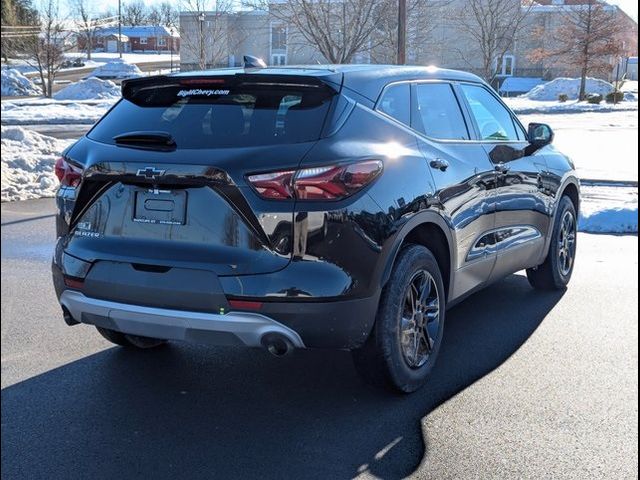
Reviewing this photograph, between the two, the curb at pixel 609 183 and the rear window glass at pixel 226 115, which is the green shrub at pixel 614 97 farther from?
the rear window glass at pixel 226 115

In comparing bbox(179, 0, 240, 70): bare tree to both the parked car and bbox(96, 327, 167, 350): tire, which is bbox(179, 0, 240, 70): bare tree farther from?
the parked car

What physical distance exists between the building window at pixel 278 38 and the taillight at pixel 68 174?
13642mm

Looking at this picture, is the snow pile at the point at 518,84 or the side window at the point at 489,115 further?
the snow pile at the point at 518,84

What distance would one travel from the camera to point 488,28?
1562 centimetres

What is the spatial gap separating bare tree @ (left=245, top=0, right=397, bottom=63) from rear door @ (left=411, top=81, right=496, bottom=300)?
11.3 metres

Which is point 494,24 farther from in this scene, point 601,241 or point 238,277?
point 238,277

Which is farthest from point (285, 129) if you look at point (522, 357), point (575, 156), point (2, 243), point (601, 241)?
point (575, 156)

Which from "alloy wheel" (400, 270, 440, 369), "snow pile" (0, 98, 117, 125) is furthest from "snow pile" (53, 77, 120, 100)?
"alloy wheel" (400, 270, 440, 369)

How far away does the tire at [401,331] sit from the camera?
3.91 meters

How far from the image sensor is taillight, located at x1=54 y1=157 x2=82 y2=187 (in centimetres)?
396

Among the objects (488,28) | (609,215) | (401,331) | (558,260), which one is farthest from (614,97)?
(401,331)

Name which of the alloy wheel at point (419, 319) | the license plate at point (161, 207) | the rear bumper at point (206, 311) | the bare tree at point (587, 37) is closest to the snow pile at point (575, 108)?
the bare tree at point (587, 37)

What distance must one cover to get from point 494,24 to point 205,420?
43.9 feet

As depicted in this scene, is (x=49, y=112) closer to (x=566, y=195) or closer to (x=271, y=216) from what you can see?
(x=566, y=195)
